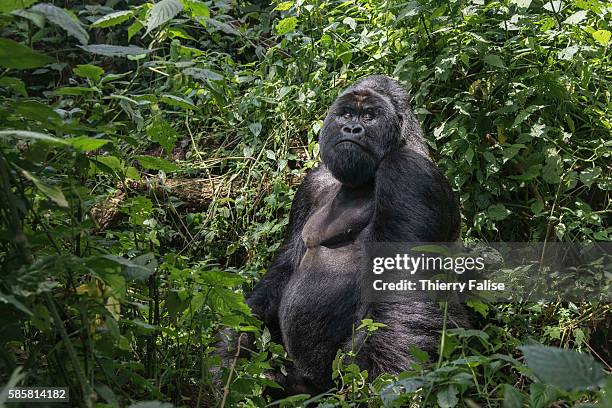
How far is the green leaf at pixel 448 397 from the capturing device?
2.37 meters

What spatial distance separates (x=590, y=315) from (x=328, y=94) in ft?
7.14

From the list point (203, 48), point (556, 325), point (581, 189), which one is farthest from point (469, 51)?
point (203, 48)

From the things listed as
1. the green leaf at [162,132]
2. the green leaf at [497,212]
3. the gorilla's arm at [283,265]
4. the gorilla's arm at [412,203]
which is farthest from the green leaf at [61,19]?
the green leaf at [497,212]

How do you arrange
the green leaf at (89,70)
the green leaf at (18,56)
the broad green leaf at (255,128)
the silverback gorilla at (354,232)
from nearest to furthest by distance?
the green leaf at (18,56)
the green leaf at (89,70)
the silverback gorilla at (354,232)
the broad green leaf at (255,128)

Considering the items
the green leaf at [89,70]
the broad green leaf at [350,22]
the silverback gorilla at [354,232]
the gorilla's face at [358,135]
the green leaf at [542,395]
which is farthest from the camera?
the broad green leaf at [350,22]

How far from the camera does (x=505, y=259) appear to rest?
4984 millimetres

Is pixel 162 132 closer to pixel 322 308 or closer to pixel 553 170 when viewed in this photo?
pixel 322 308

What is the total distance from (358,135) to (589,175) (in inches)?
52.5

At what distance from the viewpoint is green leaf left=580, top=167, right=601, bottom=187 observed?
4.79 metres

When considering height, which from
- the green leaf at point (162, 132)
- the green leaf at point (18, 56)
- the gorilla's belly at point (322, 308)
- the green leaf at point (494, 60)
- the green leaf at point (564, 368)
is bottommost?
the gorilla's belly at point (322, 308)

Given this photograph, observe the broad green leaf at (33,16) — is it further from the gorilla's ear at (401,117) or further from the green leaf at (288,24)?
the green leaf at (288,24)

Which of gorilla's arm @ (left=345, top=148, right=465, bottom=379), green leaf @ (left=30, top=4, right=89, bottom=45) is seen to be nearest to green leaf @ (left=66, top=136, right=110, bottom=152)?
green leaf @ (left=30, top=4, right=89, bottom=45)

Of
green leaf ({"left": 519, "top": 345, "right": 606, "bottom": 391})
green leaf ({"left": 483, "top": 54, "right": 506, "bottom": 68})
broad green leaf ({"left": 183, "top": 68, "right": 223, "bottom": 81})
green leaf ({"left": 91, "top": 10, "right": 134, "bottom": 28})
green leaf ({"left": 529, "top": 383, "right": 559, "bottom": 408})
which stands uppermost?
green leaf ({"left": 91, "top": 10, "right": 134, "bottom": 28})

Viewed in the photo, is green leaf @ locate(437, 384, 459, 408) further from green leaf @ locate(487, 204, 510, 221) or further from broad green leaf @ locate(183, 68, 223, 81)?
green leaf @ locate(487, 204, 510, 221)
